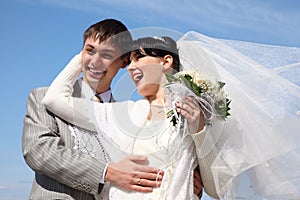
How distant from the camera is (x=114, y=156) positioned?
110 inches

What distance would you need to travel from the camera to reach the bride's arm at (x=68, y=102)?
2869 millimetres

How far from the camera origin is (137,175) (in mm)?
2590

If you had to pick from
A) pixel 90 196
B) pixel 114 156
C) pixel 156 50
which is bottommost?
pixel 90 196

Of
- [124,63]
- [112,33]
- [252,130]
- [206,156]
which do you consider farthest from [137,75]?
[252,130]

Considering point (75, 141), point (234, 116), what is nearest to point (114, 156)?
point (75, 141)

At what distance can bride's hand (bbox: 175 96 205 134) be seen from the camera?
2461mm

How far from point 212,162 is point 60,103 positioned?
904 millimetres

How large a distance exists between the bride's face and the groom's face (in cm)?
28

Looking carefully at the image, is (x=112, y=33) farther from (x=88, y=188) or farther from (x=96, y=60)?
(x=88, y=188)

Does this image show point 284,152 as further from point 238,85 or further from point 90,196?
point 90,196

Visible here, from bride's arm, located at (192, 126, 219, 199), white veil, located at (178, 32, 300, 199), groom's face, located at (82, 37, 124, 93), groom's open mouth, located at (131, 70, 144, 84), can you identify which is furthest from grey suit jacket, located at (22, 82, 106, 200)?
white veil, located at (178, 32, 300, 199)

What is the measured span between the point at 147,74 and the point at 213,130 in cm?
43

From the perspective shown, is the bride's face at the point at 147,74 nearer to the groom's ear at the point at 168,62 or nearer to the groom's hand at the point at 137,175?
→ the groom's ear at the point at 168,62

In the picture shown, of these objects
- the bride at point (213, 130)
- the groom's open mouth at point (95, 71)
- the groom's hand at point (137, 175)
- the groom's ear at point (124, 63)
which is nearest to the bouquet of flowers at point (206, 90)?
the bride at point (213, 130)
